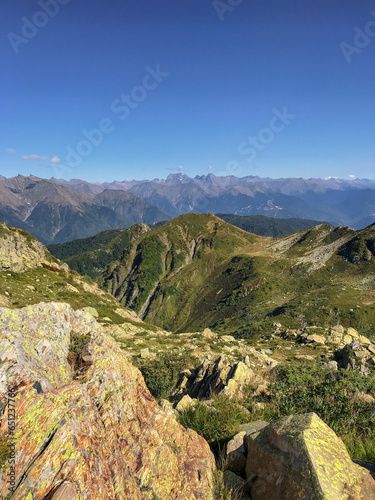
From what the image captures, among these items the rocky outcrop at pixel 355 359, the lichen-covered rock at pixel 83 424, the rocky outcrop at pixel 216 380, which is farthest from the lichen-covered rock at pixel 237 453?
the rocky outcrop at pixel 355 359

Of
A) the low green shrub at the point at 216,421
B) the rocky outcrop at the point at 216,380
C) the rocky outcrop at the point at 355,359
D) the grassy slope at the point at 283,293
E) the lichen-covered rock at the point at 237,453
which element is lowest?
the grassy slope at the point at 283,293

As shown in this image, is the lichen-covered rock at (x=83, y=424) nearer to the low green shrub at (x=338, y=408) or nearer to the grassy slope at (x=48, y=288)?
the low green shrub at (x=338, y=408)

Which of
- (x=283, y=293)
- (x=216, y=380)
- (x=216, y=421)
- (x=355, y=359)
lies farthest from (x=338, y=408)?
(x=283, y=293)

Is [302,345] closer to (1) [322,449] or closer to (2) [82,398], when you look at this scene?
(1) [322,449]

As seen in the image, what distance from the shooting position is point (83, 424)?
534cm

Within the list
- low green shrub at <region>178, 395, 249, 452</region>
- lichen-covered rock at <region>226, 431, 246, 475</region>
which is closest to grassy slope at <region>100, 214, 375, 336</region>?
low green shrub at <region>178, 395, 249, 452</region>

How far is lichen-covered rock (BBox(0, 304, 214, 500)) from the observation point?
4.45m

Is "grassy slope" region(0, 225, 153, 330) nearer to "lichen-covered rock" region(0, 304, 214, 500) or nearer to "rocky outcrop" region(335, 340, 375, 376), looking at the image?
"lichen-covered rock" region(0, 304, 214, 500)

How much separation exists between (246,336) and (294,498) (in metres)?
88.2

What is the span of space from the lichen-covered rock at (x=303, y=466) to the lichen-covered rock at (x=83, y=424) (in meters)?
1.43

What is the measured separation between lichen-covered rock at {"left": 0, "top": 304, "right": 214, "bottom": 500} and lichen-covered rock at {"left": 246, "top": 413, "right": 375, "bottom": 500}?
143cm

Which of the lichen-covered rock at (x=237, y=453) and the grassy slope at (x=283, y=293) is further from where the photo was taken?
the grassy slope at (x=283, y=293)

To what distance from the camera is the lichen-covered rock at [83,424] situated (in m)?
4.45

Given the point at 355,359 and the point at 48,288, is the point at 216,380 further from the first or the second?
the point at 48,288
